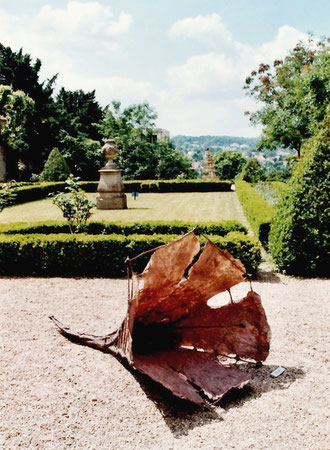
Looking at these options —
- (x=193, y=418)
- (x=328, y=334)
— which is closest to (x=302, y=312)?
(x=328, y=334)

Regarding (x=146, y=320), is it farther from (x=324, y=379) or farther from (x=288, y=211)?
(x=288, y=211)

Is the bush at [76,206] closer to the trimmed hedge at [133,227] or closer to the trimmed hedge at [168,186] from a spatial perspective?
the trimmed hedge at [133,227]

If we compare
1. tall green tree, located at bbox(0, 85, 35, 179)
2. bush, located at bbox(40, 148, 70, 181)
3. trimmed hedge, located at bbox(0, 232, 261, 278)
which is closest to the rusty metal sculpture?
trimmed hedge, located at bbox(0, 232, 261, 278)

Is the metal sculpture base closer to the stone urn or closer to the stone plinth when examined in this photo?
the stone urn

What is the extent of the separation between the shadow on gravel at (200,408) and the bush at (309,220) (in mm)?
3927

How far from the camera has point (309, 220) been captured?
26.1 ft

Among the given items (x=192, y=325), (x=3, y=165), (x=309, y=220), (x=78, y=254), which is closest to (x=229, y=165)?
(x=3, y=165)

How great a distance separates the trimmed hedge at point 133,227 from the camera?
9.98 meters

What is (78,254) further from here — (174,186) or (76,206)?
(174,186)

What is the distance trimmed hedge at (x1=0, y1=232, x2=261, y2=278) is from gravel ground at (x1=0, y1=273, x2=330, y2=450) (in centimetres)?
260

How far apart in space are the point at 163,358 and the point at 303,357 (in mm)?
1745

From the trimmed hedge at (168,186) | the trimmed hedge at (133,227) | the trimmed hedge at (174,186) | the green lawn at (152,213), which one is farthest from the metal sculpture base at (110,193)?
the trimmed hedge at (174,186)

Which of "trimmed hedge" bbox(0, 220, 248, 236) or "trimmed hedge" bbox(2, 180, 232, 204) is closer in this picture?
"trimmed hedge" bbox(0, 220, 248, 236)

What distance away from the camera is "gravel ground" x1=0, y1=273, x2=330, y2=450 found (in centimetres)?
331
